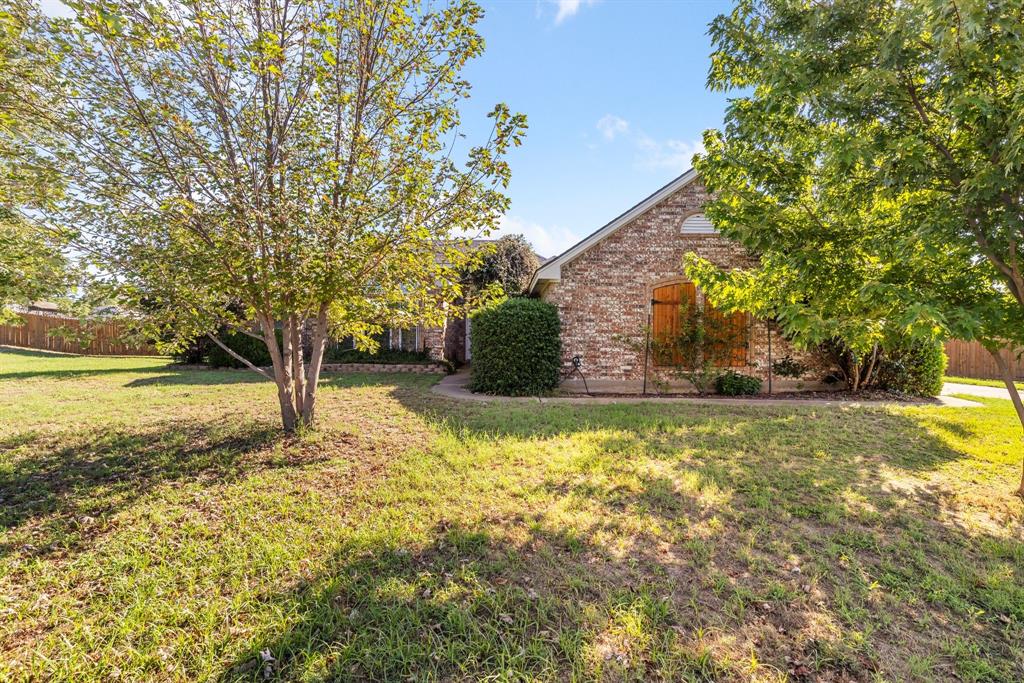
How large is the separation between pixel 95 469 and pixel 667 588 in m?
5.80

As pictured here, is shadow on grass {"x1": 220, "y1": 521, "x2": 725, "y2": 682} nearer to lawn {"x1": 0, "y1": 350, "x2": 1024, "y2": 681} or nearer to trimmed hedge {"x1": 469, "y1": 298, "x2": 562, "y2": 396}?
lawn {"x1": 0, "y1": 350, "x2": 1024, "y2": 681}

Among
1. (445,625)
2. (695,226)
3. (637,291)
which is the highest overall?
(695,226)

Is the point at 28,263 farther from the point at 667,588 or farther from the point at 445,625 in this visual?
the point at 667,588

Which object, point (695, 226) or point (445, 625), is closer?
point (445, 625)

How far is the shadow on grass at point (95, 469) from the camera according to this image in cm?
346

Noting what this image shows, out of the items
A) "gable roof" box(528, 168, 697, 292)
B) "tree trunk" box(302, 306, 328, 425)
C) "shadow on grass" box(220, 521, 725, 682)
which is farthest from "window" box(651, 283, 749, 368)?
"shadow on grass" box(220, 521, 725, 682)

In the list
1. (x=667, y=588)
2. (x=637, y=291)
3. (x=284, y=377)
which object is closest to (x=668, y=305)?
(x=637, y=291)

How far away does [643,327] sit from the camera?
1050 cm

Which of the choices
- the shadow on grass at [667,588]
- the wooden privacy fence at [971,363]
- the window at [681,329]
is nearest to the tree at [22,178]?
the shadow on grass at [667,588]

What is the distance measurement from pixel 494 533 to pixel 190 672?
1.91m

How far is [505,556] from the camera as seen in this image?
3025 millimetres

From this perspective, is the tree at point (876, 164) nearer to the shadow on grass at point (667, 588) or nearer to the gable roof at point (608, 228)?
the shadow on grass at point (667, 588)

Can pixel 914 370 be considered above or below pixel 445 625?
above

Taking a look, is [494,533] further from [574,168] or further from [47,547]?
[574,168]
